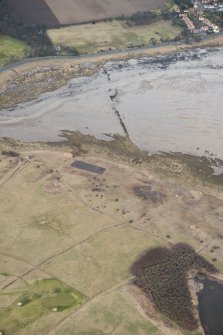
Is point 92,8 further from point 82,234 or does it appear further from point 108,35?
point 82,234

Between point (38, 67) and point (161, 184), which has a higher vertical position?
point (38, 67)

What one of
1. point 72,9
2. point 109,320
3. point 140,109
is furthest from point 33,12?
point 109,320

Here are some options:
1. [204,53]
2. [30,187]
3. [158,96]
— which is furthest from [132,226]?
[204,53]

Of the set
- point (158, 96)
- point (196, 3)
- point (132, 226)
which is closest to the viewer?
point (132, 226)

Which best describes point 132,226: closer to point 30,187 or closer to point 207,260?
point 207,260

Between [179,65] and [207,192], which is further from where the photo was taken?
[179,65]
